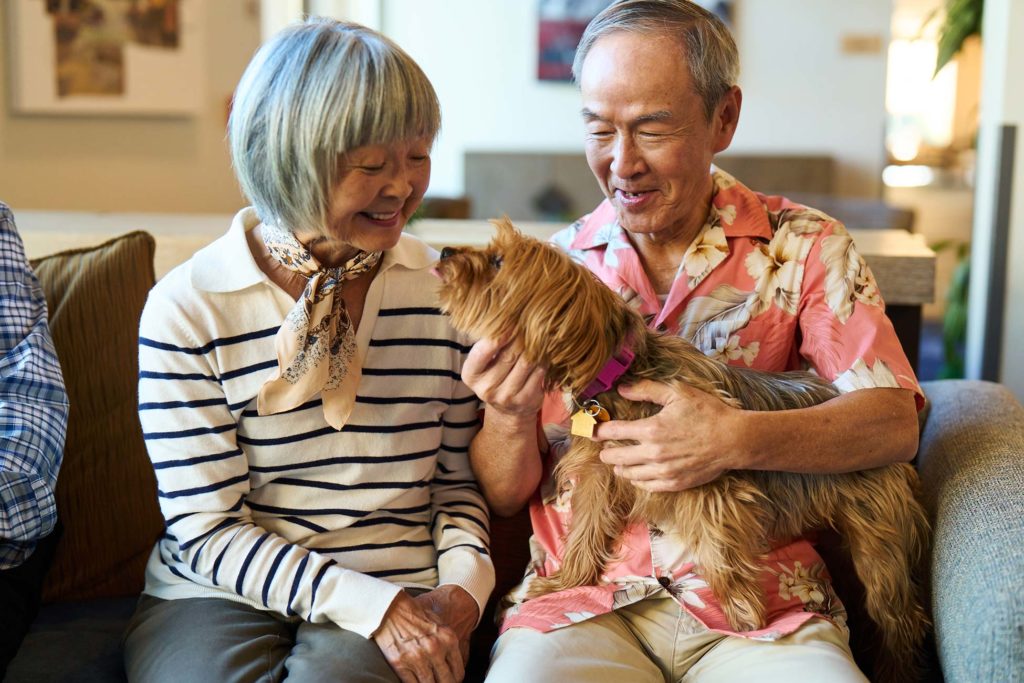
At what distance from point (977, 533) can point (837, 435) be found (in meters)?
0.25

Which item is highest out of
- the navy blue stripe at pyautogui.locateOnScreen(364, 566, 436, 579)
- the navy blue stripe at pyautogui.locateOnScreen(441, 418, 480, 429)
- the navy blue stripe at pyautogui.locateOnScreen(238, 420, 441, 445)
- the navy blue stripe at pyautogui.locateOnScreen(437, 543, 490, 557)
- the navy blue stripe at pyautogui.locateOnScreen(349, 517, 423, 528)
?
the navy blue stripe at pyautogui.locateOnScreen(238, 420, 441, 445)

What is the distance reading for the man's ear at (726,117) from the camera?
182 centimetres

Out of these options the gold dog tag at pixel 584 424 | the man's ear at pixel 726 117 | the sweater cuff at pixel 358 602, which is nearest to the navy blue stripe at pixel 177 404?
the sweater cuff at pixel 358 602

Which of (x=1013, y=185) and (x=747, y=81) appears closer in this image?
(x=1013, y=185)

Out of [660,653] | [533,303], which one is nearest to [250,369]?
[533,303]

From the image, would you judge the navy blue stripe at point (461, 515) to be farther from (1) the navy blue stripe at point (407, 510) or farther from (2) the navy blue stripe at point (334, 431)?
(2) the navy blue stripe at point (334, 431)

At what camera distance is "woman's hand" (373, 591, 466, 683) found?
1614 mm

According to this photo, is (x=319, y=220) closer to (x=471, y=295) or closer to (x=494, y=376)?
(x=471, y=295)

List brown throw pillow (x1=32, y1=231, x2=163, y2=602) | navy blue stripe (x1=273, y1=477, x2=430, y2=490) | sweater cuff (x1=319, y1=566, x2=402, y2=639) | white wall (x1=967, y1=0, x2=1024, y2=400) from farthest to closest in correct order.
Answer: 1. white wall (x1=967, y1=0, x2=1024, y2=400)
2. brown throw pillow (x1=32, y1=231, x2=163, y2=602)
3. navy blue stripe (x1=273, y1=477, x2=430, y2=490)
4. sweater cuff (x1=319, y1=566, x2=402, y2=639)

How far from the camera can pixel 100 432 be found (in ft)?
6.81

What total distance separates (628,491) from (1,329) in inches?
45.8

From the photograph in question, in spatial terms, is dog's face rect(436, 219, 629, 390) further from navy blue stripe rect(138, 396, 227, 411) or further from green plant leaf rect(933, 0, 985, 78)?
green plant leaf rect(933, 0, 985, 78)

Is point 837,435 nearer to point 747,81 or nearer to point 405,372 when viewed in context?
point 405,372

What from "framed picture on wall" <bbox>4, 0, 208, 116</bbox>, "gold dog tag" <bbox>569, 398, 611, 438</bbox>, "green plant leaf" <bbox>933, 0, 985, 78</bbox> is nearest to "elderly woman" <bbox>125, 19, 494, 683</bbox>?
"gold dog tag" <bbox>569, 398, 611, 438</bbox>
